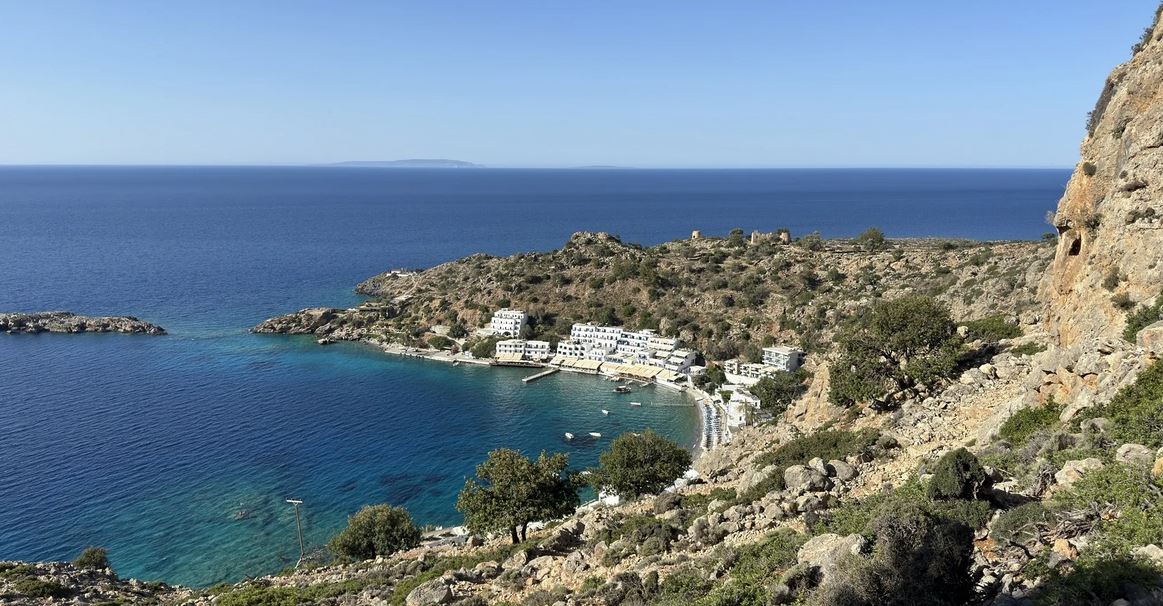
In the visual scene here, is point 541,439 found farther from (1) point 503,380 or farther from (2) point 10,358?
(2) point 10,358

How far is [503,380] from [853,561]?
63.9m

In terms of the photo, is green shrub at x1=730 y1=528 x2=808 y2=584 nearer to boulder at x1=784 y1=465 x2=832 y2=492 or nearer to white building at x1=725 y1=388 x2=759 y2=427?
boulder at x1=784 y1=465 x2=832 y2=492

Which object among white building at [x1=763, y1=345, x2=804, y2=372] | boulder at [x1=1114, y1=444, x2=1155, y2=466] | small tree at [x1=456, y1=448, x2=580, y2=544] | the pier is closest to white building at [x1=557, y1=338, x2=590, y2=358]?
the pier

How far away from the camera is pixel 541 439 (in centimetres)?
5681

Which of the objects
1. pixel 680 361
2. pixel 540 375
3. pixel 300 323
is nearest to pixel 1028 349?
pixel 680 361

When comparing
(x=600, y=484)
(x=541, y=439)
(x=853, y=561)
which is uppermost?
(x=853, y=561)

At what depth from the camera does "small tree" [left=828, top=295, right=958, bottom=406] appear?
34.6 meters

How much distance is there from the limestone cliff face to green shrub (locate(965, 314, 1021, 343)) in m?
4.93

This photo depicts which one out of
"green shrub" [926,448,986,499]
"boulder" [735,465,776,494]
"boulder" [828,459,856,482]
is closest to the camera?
"green shrub" [926,448,986,499]

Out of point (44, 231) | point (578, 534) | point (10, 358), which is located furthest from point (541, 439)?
point (44, 231)

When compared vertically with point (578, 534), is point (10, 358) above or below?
below

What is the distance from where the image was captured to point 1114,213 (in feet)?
82.0

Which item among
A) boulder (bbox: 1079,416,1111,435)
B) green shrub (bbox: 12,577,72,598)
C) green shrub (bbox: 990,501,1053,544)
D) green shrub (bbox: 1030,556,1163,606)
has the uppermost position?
boulder (bbox: 1079,416,1111,435)

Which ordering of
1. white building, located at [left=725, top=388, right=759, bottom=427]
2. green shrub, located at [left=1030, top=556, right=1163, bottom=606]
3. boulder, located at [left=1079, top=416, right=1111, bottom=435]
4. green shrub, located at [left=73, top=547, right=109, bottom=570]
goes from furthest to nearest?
white building, located at [left=725, top=388, right=759, bottom=427] → green shrub, located at [left=73, top=547, right=109, bottom=570] → boulder, located at [left=1079, top=416, right=1111, bottom=435] → green shrub, located at [left=1030, top=556, right=1163, bottom=606]
